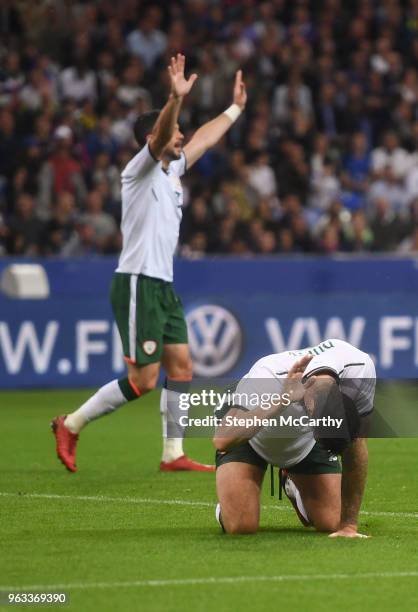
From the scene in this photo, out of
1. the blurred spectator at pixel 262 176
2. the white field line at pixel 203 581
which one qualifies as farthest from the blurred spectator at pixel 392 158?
the white field line at pixel 203 581

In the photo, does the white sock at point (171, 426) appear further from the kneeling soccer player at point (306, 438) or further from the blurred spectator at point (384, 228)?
the blurred spectator at point (384, 228)

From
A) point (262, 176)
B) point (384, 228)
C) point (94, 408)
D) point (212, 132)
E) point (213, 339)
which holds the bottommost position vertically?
point (213, 339)

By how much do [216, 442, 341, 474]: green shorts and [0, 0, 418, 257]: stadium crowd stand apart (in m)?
10.8

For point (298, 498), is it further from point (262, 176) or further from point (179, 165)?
point (262, 176)

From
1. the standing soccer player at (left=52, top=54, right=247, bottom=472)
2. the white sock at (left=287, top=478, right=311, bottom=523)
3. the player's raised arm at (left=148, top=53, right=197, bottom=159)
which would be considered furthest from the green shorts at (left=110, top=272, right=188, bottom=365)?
the white sock at (left=287, top=478, right=311, bottom=523)

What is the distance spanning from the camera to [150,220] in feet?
34.2

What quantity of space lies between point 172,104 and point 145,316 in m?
1.75

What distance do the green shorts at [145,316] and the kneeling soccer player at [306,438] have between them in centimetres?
253

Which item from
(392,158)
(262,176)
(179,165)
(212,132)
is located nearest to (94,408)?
(179,165)

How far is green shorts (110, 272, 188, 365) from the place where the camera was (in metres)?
10.3

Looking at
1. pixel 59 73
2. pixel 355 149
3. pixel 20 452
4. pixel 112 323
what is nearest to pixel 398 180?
pixel 355 149

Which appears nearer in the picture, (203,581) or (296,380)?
(203,581)

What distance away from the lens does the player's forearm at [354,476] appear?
7.44 metres

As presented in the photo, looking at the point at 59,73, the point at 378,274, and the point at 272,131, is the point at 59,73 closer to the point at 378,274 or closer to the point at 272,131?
the point at 272,131
